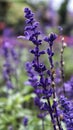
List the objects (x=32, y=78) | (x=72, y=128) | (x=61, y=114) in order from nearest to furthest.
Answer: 1. (x=72, y=128)
2. (x=61, y=114)
3. (x=32, y=78)

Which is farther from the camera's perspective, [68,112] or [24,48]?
[24,48]

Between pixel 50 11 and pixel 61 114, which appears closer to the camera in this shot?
pixel 61 114

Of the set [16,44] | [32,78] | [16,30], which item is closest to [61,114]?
[32,78]

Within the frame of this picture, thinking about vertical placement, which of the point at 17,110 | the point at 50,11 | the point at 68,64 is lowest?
the point at 17,110

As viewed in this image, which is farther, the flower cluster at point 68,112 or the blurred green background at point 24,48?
the blurred green background at point 24,48

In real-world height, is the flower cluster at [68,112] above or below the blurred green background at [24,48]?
below

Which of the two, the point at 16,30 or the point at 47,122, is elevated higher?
the point at 16,30

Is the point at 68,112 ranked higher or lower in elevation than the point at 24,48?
lower

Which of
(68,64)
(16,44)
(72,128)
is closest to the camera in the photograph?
(72,128)

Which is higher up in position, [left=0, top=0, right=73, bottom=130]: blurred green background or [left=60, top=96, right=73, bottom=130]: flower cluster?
[left=0, top=0, right=73, bottom=130]: blurred green background

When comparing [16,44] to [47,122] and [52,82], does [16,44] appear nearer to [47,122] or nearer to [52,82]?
[47,122]

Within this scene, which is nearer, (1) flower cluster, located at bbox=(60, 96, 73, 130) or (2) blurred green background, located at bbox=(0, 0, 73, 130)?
(1) flower cluster, located at bbox=(60, 96, 73, 130)
